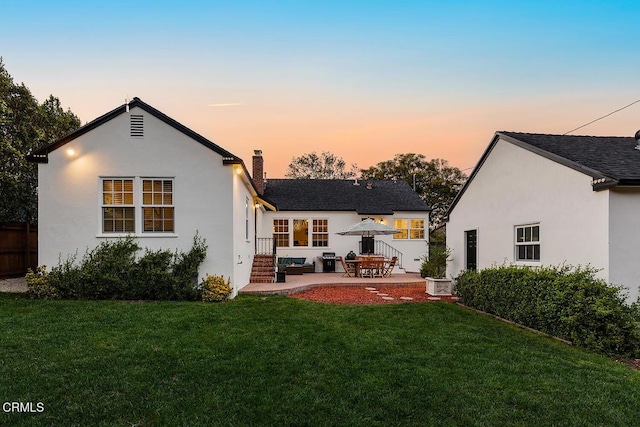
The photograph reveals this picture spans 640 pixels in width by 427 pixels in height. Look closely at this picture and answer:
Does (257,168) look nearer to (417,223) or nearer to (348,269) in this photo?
(348,269)

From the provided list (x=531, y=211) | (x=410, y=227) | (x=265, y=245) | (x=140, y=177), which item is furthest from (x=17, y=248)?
(x=410, y=227)

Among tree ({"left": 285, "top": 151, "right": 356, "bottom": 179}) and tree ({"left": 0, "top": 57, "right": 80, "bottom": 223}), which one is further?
A: tree ({"left": 285, "top": 151, "right": 356, "bottom": 179})

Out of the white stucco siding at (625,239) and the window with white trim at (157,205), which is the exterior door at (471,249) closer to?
the white stucco siding at (625,239)

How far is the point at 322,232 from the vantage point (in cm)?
1992

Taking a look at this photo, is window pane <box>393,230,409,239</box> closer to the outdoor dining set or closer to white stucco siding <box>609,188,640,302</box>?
the outdoor dining set

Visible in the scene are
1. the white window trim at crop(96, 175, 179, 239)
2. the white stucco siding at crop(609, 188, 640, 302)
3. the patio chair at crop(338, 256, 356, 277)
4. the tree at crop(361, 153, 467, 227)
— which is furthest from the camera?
the tree at crop(361, 153, 467, 227)

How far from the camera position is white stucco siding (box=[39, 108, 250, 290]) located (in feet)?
34.1

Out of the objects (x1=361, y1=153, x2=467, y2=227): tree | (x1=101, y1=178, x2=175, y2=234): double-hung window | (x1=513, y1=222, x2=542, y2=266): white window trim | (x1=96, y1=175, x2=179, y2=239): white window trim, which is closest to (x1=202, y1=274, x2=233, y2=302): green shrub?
(x1=96, y1=175, x2=179, y2=239): white window trim

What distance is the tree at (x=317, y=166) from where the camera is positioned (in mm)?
45438

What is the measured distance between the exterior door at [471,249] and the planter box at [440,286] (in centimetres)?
92

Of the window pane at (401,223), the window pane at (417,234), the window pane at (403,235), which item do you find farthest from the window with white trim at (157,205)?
the window pane at (417,234)

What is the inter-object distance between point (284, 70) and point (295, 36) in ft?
5.44

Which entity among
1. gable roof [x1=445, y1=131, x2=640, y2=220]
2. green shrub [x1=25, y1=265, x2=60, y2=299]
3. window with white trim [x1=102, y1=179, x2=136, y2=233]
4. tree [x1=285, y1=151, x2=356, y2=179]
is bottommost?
green shrub [x1=25, y1=265, x2=60, y2=299]

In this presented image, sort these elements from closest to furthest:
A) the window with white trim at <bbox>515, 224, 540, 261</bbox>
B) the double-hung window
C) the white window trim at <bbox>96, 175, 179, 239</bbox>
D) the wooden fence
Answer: the window with white trim at <bbox>515, 224, 540, 261</bbox> → the white window trim at <bbox>96, 175, 179, 239</bbox> → the double-hung window → the wooden fence
